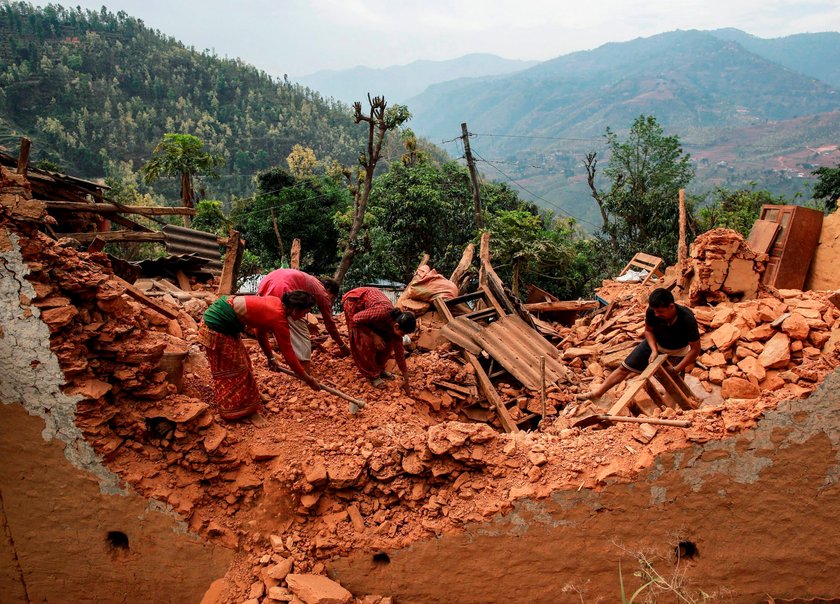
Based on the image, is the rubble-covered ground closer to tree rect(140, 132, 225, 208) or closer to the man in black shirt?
the man in black shirt

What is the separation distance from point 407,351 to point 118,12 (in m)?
70.4

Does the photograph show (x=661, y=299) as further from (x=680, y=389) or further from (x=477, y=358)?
(x=477, y=358)

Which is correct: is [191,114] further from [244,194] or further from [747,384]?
[747,384]

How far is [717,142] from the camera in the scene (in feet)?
340

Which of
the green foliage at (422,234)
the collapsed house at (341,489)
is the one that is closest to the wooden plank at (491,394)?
the collapsed house at (341,489)

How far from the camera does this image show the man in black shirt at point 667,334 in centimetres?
469

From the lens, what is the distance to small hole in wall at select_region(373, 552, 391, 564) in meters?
4.12

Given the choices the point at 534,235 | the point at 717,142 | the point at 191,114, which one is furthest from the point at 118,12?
the point at 717,142

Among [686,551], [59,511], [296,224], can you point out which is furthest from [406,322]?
[296,224]

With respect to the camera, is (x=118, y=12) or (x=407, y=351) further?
(x=118, y=12)

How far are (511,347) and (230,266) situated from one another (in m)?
3.86

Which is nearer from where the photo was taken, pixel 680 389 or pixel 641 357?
pixel 680 389

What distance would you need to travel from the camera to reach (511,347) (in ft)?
23.1

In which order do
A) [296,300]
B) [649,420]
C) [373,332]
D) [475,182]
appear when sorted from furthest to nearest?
1. [475,182]
2. [373,332]
3. [296,300]
4. [649,420]
